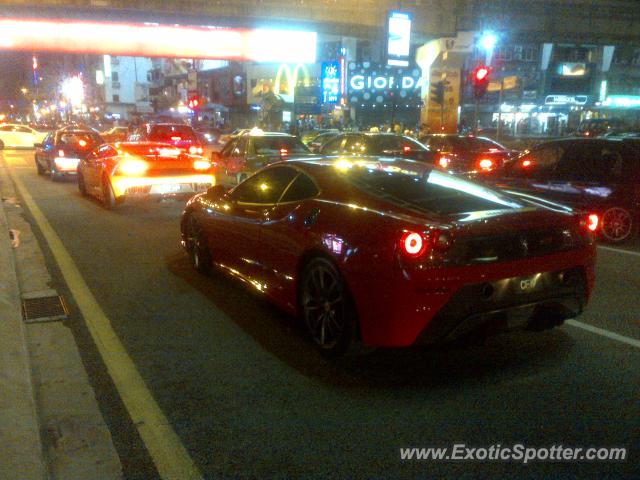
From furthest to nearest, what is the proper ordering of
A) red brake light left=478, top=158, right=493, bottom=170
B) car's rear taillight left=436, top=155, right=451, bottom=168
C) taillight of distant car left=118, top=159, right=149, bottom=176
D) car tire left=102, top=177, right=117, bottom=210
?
car's rear taillight left=436, top=155, right=451, bottom=168, red brake light left=478, top=158, right=493, bottom=170, car tire left=102, top=177, right=117, bottom=210, taillight of distant car left=118, top=159, right=149, bottom=176

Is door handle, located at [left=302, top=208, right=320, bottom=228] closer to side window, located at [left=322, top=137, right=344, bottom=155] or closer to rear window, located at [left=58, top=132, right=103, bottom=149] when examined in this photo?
side window, located at [left=322, top=137, right=344, bottom=155]

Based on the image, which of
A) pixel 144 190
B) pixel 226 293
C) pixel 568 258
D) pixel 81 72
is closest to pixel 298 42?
pixel 144 190

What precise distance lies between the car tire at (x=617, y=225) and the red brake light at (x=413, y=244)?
19.8 feet

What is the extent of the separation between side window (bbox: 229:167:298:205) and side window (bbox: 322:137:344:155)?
901 centimetres

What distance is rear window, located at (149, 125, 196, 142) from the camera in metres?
19.8

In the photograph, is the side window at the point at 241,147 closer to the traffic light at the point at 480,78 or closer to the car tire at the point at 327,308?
the traffic light at the point at 480,78

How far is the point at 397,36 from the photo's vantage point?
2319cm

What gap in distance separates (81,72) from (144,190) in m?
95.2

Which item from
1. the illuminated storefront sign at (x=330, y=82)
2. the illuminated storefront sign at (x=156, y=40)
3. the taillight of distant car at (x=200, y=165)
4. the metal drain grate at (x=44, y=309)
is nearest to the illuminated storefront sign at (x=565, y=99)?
A: the illuminated storefront sign at (x=156, y=40)

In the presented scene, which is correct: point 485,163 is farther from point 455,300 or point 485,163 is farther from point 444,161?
point 455,300

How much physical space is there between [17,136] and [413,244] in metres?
38.0

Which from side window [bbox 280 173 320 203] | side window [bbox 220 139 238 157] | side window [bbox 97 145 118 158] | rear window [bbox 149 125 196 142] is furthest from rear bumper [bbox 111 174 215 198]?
rear window [bbox 149 125 196 142]

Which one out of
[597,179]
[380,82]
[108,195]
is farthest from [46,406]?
[380,82]

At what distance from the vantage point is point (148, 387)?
4.27 metres
